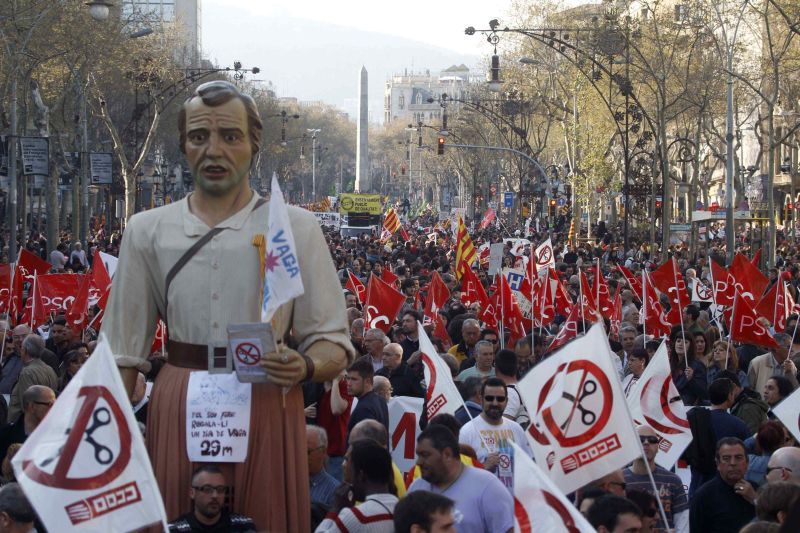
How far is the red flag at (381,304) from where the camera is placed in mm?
15914

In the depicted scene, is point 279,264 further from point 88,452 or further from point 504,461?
point 504,461

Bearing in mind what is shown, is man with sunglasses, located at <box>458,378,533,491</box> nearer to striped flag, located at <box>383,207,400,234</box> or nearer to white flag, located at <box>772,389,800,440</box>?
white flag, located at <box>772,389,800,440</box>

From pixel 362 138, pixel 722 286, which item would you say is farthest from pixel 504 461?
pixel 362 138

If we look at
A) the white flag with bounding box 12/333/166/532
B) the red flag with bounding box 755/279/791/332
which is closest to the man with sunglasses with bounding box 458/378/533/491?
the white flag with bounding box 12/333/166/532

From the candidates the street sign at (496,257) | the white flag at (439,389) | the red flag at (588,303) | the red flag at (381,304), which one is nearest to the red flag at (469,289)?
the red flag at (588,303)

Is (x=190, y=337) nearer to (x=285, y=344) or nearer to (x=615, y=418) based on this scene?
(x=285, y=344)

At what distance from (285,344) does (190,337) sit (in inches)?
12.7

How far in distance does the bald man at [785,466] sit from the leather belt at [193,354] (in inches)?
133

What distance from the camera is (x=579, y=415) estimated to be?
6.16m

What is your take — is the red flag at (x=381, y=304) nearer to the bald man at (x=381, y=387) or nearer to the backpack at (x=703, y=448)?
the bald man at (x=381, y=387)

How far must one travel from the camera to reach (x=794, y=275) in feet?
90.7

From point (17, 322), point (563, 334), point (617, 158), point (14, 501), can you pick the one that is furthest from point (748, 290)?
point (617, 158)

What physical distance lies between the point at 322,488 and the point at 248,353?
9.68ft

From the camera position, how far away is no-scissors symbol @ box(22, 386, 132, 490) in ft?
14.7
